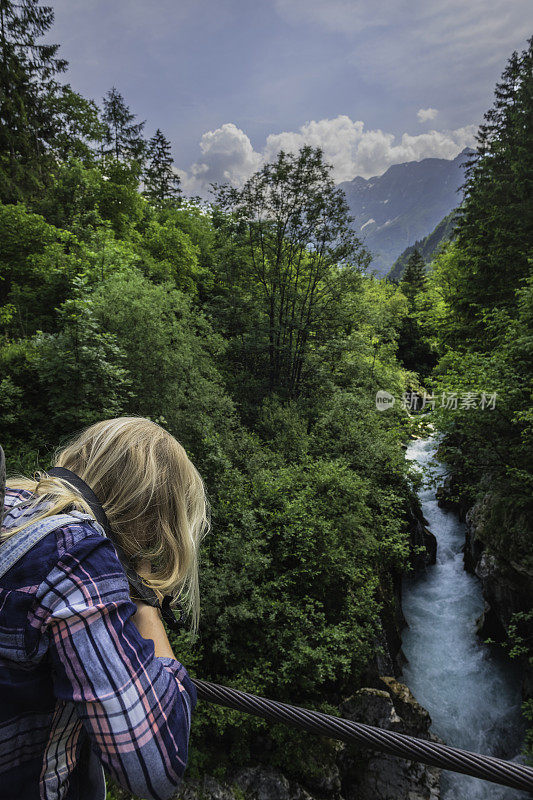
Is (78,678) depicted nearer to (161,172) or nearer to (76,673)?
(76,673)

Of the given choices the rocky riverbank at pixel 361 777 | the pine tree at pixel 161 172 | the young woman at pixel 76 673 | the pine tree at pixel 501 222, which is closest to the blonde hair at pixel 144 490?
the young woman at pixel 76 673

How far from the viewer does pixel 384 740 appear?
1191 mm

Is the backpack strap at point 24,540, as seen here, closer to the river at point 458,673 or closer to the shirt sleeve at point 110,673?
the shirt sleeve at point 110,673

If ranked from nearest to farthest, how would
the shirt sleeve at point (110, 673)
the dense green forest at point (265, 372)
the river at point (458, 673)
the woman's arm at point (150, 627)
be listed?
the shirt sleeve at point (110, 673), the woman's arm at point (150, 627), the dense green forest at point (265, 372), the river at point (458, 673)

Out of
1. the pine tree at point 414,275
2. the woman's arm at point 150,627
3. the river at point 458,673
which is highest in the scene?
the pine tree at point 414,275

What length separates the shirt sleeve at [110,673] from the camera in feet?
2.26

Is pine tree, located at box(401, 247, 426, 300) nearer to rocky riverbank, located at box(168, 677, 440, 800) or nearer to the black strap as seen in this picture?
rocky riverbank, located at box(168, 677, 440, 800)

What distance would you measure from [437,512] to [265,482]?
30.1 ft

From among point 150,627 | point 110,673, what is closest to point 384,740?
point 150,627

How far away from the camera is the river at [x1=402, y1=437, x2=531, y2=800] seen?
7531 millimetres

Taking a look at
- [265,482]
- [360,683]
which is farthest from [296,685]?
[265,482]

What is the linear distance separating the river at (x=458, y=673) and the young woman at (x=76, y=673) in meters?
8.17

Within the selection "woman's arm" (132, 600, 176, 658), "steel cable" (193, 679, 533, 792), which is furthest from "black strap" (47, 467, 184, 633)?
"steel cable" (193, 679, 533, 792)

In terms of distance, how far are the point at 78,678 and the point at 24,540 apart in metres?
0.27
